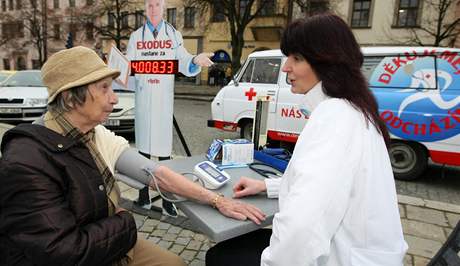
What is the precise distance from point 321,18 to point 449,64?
15.1 feet

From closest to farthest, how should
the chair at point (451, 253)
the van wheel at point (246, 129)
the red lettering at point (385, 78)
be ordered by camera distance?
the chair at point (451, 253), the red lettering at point (385, 78), the van wheel at point (246, 129)

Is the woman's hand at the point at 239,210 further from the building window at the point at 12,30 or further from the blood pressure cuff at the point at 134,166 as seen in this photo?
the building window at the point at 12,30

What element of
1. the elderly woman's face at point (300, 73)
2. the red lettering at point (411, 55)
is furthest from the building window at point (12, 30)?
the elderly woman's face at point (300, 73)

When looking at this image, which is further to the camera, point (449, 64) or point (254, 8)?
point (254, 8)

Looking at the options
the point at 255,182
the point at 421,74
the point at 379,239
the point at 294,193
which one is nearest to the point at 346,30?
the point at 294,193

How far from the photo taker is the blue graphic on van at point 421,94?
473 cm

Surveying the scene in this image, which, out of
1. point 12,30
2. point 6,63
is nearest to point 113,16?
point 12,30

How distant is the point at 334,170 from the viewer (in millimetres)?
1046

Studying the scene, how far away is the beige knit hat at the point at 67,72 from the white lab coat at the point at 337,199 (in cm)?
101

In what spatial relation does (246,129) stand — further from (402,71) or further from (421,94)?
(421,94)

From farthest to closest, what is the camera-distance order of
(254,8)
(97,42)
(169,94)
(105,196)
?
(97,42) < (254,8) < (169,94) < (105,196)

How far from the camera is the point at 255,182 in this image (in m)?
1.79

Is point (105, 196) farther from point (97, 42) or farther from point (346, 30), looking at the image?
point (97, 42)

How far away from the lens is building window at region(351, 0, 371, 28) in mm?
23344
